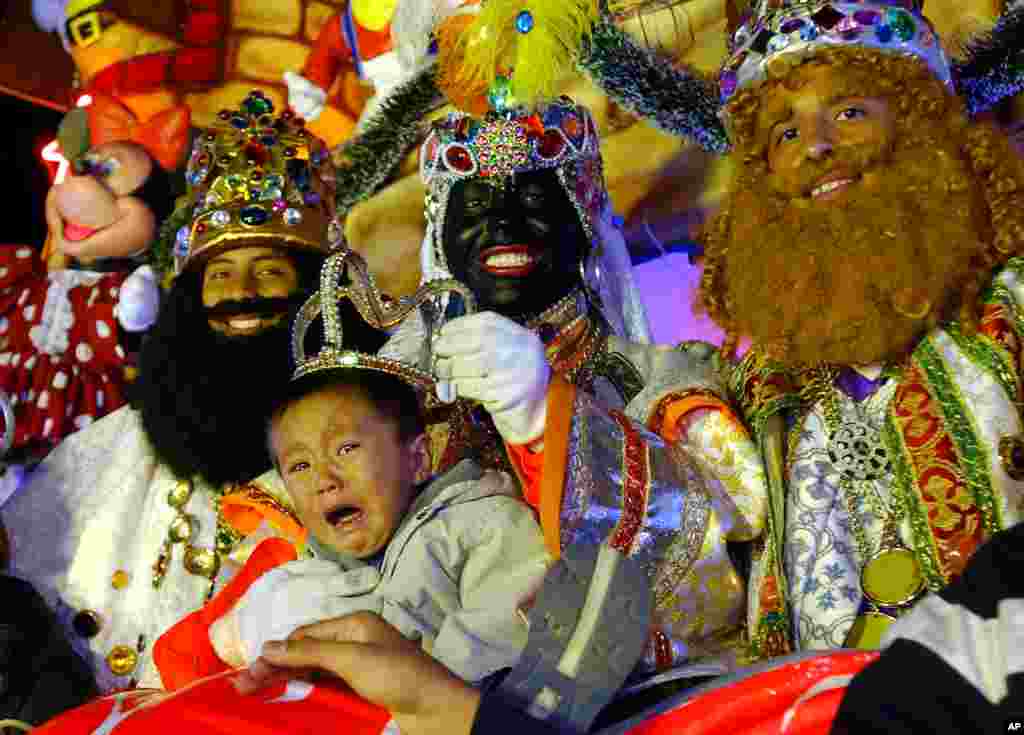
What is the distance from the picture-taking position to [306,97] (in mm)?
4312

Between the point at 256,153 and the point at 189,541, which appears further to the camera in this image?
the point at 256,153

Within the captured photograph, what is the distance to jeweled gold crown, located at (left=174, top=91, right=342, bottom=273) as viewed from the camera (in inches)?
115

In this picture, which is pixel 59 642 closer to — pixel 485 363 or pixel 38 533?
pixel 38 533

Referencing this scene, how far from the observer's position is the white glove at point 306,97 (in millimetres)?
4316

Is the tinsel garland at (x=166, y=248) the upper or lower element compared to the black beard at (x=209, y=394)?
upper

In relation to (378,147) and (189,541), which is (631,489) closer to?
(189,541)

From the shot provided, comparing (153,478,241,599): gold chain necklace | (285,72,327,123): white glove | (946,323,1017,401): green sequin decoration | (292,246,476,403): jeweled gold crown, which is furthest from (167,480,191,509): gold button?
(285,72,327,123): white glove

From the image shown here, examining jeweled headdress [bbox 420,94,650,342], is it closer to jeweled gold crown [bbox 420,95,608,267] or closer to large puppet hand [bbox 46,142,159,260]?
jeweled gold crown [bbox 420,95,608,267]

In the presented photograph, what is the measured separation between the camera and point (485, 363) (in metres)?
Answer: 1.89

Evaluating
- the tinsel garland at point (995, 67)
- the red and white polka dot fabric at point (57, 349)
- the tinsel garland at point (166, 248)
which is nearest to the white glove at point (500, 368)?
the tinsel garland at point (995, 67)

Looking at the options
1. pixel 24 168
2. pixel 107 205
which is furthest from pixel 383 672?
pixel 24 168

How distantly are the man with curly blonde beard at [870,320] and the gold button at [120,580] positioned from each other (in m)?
1.39

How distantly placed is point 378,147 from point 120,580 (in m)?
1.30

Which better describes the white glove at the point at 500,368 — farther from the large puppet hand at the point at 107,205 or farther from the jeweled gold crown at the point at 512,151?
the large puppet hand at the point at 107,205
